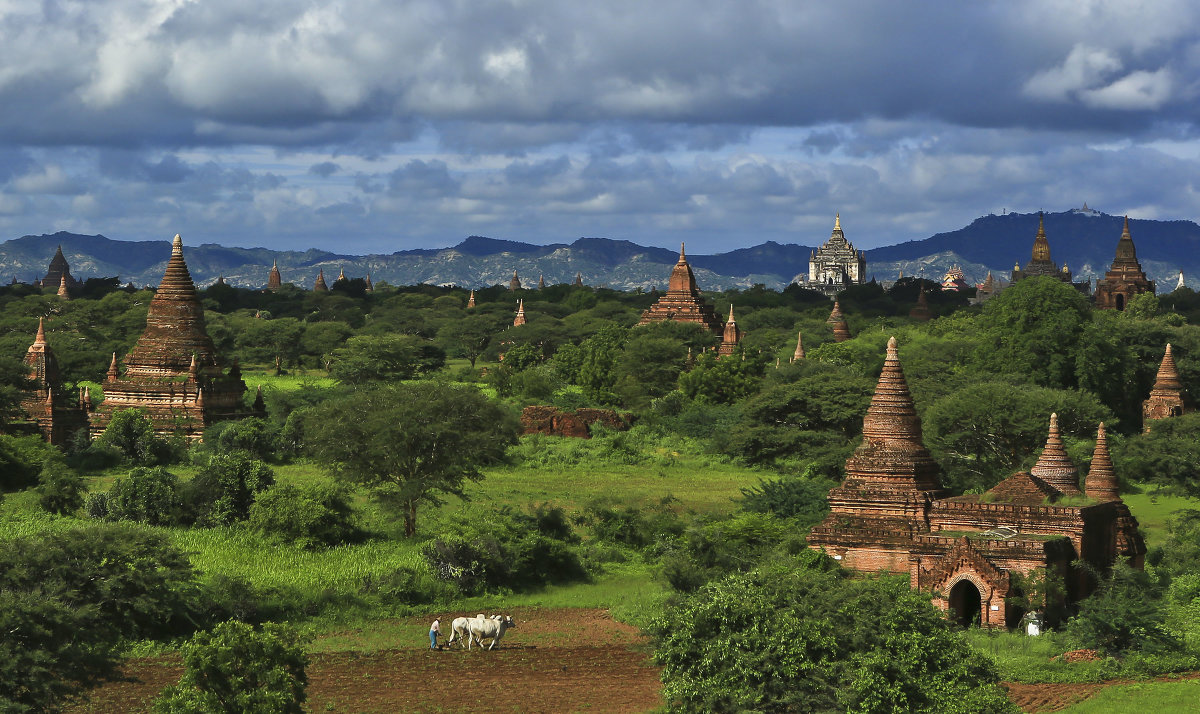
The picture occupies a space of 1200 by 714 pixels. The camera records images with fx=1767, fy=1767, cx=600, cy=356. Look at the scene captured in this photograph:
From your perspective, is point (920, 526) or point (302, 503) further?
point (302, 503)

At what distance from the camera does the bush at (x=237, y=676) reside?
2164 cm

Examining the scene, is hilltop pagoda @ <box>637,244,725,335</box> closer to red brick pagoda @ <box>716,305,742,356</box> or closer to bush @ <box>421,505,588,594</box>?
red brick pagoda @ <box>716,305,742,356</box>

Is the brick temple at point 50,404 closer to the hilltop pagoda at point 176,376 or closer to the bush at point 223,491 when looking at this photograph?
the hilltop pagoda at point 176,376

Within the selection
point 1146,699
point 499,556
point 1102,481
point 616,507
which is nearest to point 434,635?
point 499,556

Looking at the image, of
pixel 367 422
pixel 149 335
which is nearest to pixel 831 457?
pixel 367 422

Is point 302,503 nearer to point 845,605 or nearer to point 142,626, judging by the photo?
point 142,626

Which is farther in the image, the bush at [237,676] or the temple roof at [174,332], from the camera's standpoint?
the temple roof at [174,332]

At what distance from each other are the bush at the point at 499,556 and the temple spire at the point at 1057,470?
32.9ft

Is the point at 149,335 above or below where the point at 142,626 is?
above

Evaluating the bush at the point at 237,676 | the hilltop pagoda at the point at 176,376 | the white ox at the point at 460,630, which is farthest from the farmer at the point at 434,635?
the hilltop pagoda at the point at 176,376

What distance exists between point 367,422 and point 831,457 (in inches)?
589

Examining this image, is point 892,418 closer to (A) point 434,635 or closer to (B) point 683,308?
(A) point 434,635

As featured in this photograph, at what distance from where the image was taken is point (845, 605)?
82.2ft

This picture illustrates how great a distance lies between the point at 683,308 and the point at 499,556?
182 feet
